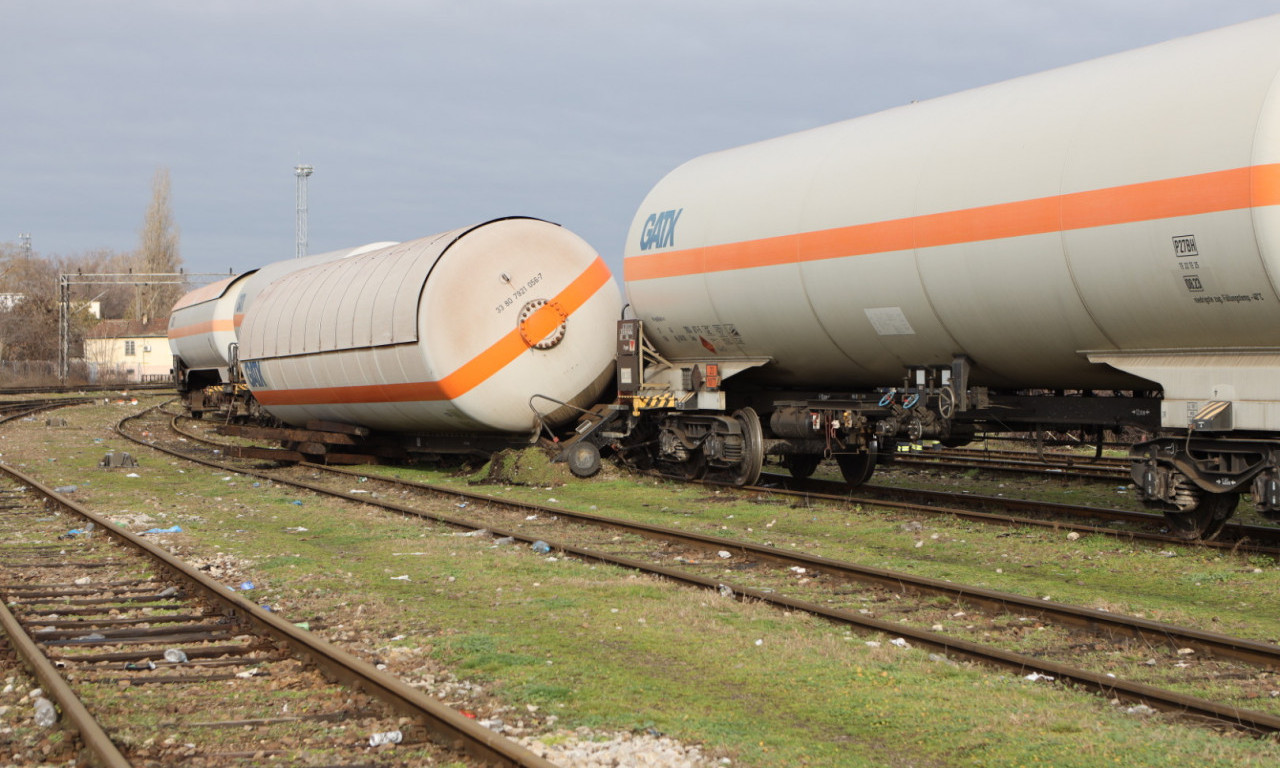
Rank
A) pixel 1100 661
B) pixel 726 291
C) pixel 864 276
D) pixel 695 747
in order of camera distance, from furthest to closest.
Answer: pixel 726 291, pixel 864 276, pixel 1100 661, pixel 695 747

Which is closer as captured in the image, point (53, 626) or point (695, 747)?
point (695, 747)

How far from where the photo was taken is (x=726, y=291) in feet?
47.9

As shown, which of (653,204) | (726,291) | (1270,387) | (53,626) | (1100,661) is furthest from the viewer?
(653,204)

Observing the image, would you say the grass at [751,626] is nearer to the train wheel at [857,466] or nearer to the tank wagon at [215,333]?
the train wheel at [857,466]

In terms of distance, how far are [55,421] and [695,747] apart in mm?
33616

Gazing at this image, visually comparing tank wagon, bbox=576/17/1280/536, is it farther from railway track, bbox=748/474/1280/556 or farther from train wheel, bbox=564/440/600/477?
train wheel, bbox=564/440/600/477

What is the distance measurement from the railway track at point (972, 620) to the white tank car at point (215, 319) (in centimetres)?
1803

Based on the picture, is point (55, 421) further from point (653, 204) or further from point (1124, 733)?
point (1124, 733)

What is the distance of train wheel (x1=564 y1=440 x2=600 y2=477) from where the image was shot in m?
17.1

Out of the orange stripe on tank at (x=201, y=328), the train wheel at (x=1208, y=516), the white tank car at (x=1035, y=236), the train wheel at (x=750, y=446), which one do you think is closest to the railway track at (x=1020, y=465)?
the train wheel at (x=750, y=446)

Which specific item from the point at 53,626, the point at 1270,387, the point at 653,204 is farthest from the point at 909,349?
the point at 53,626

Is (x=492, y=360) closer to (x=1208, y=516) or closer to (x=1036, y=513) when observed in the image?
(x=1036, y=513)

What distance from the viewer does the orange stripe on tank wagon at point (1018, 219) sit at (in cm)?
898

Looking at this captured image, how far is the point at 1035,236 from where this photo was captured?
10.5m
